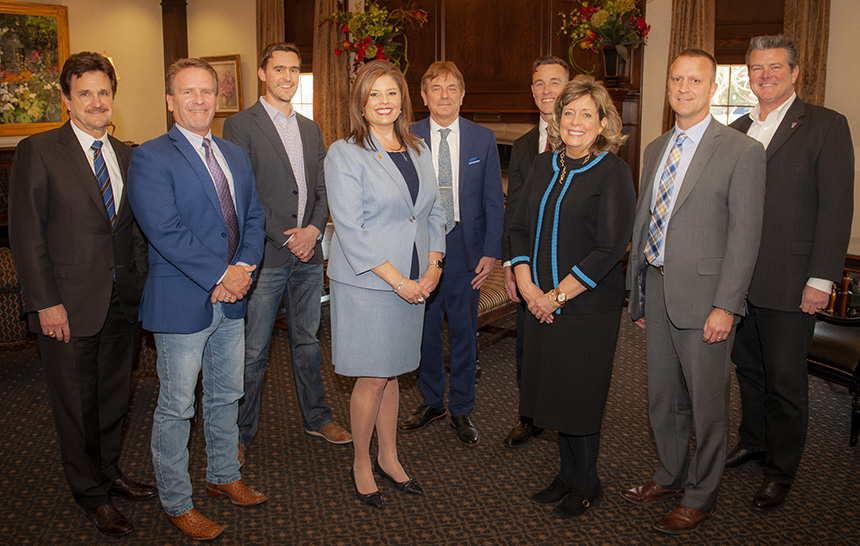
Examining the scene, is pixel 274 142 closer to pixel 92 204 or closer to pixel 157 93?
pixel 92 204

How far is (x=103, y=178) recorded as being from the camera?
8.90 ft

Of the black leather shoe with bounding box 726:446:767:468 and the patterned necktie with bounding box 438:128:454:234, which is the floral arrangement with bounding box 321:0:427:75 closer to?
the patterned necktie with bounding box 438:128:454:234

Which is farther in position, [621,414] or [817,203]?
[621,414]

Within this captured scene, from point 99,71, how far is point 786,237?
9.18 ft

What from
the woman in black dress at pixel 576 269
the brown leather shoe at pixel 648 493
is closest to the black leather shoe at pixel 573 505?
the woman in black dress at pixel 576 269

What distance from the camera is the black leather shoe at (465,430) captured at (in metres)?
3.55

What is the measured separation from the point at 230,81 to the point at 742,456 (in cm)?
824

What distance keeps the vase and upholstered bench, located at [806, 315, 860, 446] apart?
11.0 feet

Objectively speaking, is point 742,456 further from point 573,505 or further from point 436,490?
point 436,490

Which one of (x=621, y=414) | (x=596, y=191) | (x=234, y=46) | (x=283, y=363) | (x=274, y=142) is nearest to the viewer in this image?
(x=596, y=191)

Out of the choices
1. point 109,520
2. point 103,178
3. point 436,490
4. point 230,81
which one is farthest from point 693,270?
point 230,81

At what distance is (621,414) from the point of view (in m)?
3.93

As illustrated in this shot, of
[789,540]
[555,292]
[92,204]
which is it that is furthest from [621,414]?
[92,204]

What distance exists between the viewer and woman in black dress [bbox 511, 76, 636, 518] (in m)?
2.62
